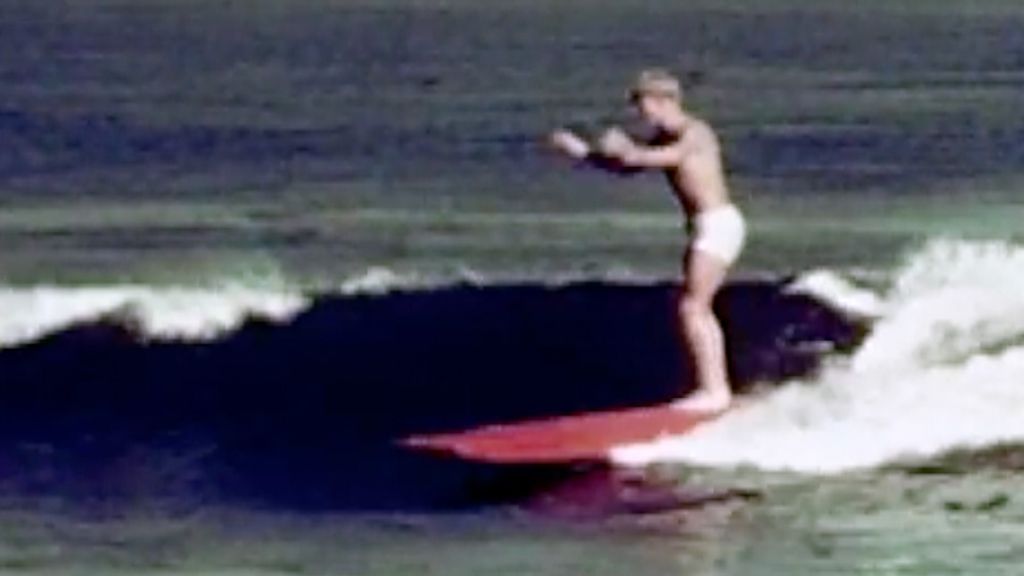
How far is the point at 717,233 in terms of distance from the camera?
17547 millimetres

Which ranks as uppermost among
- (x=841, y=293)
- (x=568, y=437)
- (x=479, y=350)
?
(x=841, y=293)

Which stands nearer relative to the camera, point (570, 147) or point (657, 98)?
point (570, 147)

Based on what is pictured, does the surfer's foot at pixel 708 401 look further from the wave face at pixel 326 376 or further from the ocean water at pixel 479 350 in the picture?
the wave face at pixel 326 376

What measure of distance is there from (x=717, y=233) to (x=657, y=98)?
726 mm

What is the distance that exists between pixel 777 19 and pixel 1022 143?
108ft

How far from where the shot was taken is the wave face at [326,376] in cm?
1825

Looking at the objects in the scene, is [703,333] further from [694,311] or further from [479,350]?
[479,350]

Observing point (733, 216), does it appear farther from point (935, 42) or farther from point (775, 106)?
point (935, 42)

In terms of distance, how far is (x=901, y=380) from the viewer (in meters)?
18.9

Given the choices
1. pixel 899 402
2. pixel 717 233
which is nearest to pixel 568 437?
pixel 717 233

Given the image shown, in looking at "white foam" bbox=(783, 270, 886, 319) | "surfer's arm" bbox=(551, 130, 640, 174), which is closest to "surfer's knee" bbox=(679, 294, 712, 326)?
"surfer's arm" bbox=(551, 130, 640, 174)

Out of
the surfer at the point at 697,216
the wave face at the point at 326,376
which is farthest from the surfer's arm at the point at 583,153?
the wave face at the point at 326,376

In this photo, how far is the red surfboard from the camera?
17.2m

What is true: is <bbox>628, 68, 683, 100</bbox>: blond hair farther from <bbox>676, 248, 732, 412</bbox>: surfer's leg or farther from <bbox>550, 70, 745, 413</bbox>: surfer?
<bbox>676, 248, 732, 412</bbox>: surfer's leg
